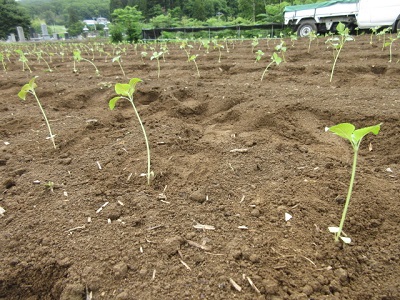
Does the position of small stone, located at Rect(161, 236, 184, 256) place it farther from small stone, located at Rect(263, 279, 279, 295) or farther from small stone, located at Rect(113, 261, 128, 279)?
small stone, located at Rect(263, 279, 279, 295)

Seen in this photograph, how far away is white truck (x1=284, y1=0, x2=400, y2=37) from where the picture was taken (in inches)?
382

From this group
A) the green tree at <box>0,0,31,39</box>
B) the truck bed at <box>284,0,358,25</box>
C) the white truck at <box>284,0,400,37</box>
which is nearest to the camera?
the white truck at <box>284,0,400,37</box>

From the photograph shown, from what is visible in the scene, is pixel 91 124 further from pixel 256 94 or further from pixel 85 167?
pixel 256 94

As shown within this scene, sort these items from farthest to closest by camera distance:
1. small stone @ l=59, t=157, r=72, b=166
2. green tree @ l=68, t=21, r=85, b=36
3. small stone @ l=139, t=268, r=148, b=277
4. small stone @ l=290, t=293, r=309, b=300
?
green tree @ l=68, t=21, r=85, b=36, small stone @ l=59, t=157, r=72, b=166, small stone @ l=139, t=268, r=148, b=277, small stone @ l=290, t=293, r=309, b=300

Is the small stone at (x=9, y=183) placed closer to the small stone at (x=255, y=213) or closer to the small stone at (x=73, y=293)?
the small stone at (x=73, y=293)

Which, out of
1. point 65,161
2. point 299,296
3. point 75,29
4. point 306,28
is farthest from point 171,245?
point 75,29

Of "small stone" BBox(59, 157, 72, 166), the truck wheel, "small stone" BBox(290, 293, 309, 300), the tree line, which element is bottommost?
"small stone" BBox(290, 293, 309, 300)

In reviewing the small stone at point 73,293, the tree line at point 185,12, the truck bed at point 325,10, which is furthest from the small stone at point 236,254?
the tree line at point 185,12

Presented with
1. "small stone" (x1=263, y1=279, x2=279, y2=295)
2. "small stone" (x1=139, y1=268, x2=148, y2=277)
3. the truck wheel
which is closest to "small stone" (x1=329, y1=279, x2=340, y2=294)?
"small stone" (x1=263, y1=279, x2=279, y2=295)

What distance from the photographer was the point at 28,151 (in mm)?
2027

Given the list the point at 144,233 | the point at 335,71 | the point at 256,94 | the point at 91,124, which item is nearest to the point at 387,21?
the point at 335,71

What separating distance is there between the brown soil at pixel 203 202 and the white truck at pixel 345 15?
29.9 feet

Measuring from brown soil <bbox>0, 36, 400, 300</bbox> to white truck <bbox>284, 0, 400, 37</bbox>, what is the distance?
9.11m

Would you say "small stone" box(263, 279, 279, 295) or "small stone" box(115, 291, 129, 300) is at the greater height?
"small stone" box(263, 279, 279, 295)
